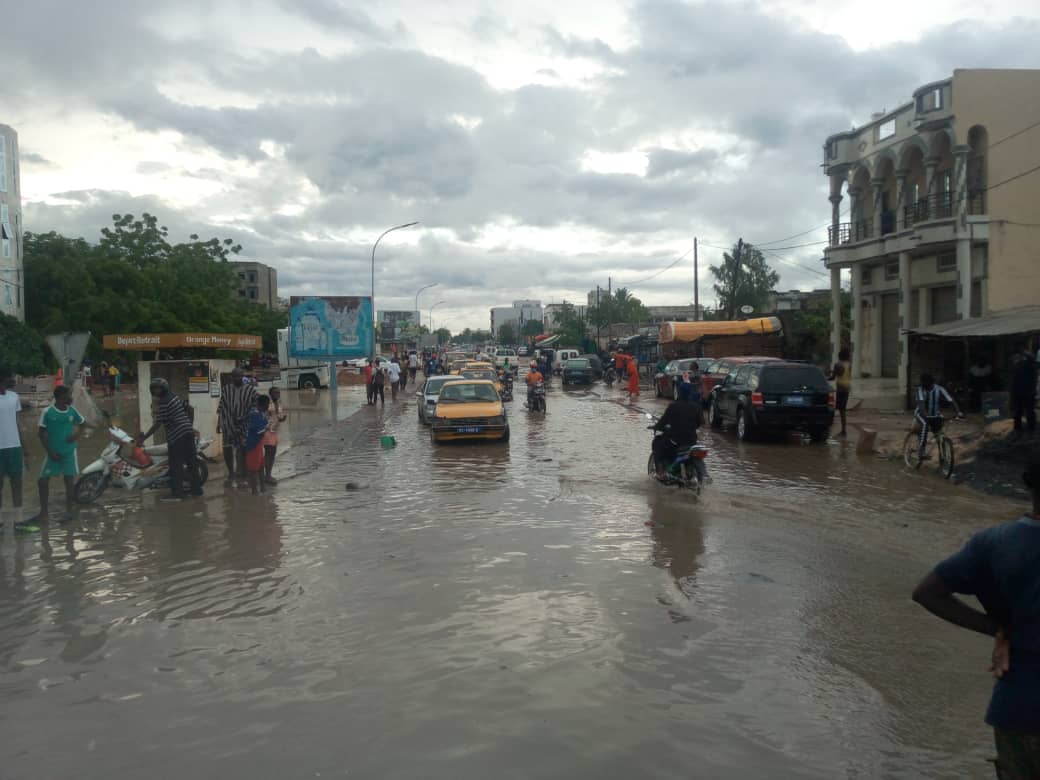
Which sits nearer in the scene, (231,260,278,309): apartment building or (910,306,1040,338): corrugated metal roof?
(910,306,1040,338): corrugated metal roof

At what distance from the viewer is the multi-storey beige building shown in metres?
27.0

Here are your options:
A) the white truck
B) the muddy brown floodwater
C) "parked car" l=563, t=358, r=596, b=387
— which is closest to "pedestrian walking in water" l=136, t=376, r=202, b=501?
the muddy brown floodwater

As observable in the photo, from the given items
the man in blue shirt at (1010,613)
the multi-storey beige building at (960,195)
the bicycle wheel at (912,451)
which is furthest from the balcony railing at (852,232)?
the man in blue shirt at (1010,613)

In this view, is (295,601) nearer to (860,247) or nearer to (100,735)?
(100,735)

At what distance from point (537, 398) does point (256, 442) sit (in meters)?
15.2

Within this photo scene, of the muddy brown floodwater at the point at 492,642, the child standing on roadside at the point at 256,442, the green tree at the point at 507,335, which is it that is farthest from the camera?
the green tree at the point at 507,335

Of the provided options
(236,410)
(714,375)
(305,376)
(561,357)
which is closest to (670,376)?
(714,375)

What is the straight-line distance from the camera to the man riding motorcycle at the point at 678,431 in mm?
12062

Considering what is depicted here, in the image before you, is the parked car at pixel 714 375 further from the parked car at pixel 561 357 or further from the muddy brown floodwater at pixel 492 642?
the parked car at pixel 561 357

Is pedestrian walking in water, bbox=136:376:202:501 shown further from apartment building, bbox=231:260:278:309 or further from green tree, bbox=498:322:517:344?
green tree, bbox=498:322:517:344

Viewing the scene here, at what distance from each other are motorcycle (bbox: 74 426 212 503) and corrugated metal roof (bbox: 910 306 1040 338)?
16308 millimetres

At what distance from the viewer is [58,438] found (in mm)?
10141

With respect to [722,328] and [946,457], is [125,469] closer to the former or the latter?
[946,457]

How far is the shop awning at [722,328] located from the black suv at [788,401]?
674 inches
